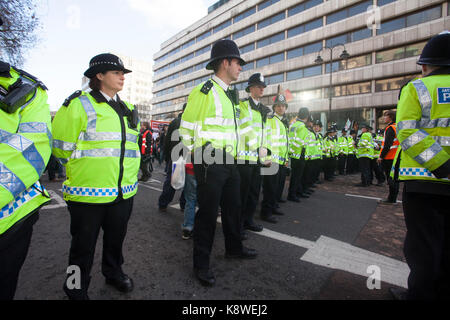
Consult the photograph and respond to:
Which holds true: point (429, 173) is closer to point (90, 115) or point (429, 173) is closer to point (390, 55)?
point (90, 115)

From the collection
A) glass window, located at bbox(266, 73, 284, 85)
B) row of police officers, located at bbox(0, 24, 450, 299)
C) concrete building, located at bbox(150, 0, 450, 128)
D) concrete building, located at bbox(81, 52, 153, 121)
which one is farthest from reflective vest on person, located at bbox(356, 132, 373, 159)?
concrete building, located at bbox(81, 52, 153, 121)

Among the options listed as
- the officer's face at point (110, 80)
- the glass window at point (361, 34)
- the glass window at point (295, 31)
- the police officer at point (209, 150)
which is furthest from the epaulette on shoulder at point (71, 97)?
the glass window at point (295, 31)

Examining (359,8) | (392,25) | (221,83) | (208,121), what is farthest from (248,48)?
(208,121)

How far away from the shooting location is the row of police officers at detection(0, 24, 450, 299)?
3.67 feet

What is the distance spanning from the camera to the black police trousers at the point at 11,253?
1062 millimetres

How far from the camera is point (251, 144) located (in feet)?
9.78

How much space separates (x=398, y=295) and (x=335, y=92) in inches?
1108

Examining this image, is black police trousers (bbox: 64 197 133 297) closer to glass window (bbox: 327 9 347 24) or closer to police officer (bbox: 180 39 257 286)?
police officer (bbox: 180 39 257 286)

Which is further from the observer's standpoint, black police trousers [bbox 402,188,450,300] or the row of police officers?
black police trousers [bbox 402,188,450,300]

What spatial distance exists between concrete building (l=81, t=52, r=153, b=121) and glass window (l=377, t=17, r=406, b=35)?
241ft

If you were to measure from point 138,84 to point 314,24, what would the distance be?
77.2 meters

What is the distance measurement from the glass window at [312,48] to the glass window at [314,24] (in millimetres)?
1893

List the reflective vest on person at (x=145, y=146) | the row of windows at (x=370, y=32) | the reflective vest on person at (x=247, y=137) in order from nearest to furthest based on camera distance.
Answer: the reflective vest on person at (x=247, y=137), the reflective vest on person at (x=145, y=146), the row of windows at (x=370, y=32)

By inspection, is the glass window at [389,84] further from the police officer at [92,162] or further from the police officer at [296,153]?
the police officer at [92,162]
